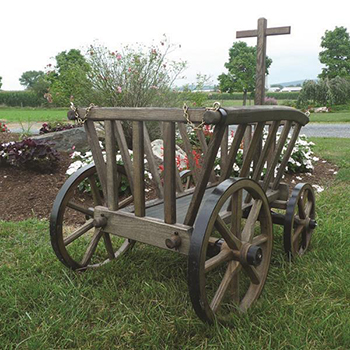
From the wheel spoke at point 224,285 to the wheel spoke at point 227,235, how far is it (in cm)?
10

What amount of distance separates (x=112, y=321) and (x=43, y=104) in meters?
38.0

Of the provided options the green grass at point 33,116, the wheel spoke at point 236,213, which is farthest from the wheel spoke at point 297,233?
the green grass at point 33,116

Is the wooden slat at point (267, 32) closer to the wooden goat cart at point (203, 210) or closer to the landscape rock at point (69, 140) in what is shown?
the wooden goat cart at point (203, 210)

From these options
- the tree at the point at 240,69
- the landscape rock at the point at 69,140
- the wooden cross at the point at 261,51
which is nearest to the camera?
the wooden cross at the point at 261,51

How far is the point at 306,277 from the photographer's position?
2.58 m

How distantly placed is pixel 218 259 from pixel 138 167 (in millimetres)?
687

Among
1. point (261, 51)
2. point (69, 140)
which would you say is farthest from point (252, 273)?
point (69, 140)

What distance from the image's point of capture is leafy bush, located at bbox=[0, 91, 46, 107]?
40656 mm

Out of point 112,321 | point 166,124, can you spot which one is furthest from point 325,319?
point 166,124

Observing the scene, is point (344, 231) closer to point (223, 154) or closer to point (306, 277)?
point (306, 277)

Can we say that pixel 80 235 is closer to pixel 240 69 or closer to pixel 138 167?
pixel 138 167

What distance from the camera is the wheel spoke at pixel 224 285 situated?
205cm

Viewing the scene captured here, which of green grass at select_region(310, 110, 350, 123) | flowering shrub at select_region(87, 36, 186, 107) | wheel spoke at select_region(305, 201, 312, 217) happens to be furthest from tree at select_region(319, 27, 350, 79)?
wheel spoke at select_region(305, 201, 312, 217)

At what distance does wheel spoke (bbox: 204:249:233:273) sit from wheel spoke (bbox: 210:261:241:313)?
48mm
